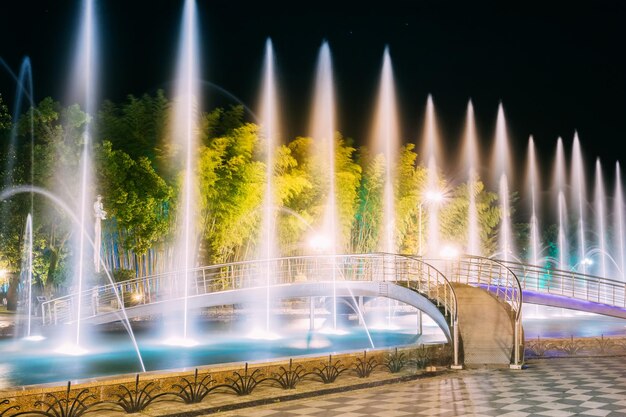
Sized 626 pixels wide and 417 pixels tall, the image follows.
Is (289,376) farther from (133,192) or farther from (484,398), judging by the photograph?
(133,192)

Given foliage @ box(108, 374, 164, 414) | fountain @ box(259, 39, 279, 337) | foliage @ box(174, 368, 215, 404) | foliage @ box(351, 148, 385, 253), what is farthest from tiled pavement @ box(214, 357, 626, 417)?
foliage @ box(351, 148, 385, 253)

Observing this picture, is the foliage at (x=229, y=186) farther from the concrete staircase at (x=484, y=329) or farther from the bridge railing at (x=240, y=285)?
the concrete staircase at (x=484, y=329)

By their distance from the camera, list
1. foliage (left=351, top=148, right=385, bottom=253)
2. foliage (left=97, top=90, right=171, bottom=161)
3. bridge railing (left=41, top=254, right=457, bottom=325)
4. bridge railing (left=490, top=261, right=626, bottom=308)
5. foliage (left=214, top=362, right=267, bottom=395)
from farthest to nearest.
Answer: foliage (left=351, top=148, right=385, bottom=253) → foliage (left=97, top=90, right=171, bottom=161) → bridge railing (left=490, top=261, right=626, bottom=308) → bridge railing (left=41, top=254, right=457, bottom=325) → foliage (left=214, top=362, right=267, bottom=395)

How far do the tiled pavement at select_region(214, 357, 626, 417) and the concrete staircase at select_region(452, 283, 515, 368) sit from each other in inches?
29.4

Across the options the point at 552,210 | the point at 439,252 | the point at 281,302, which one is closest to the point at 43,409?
the point at 281,302

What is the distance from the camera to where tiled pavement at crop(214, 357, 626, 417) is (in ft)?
36.2

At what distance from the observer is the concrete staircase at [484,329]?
56.2ft

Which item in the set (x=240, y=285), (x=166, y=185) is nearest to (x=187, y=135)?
(x=166, y=185)

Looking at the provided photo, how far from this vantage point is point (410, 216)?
4844cm

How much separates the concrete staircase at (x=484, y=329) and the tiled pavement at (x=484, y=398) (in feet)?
2.45

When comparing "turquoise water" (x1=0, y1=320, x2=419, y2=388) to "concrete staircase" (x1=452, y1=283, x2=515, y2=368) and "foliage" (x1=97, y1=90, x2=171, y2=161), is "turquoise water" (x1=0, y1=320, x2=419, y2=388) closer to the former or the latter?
"concrete staircase" (x1=452, y1=283, x2=515, y2=368)

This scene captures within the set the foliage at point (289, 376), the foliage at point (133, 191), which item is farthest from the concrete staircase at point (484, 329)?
the foliage at point (133, 191)

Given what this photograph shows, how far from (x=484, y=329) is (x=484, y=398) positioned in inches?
218

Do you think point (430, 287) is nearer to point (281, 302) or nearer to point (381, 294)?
point (381, 294)
